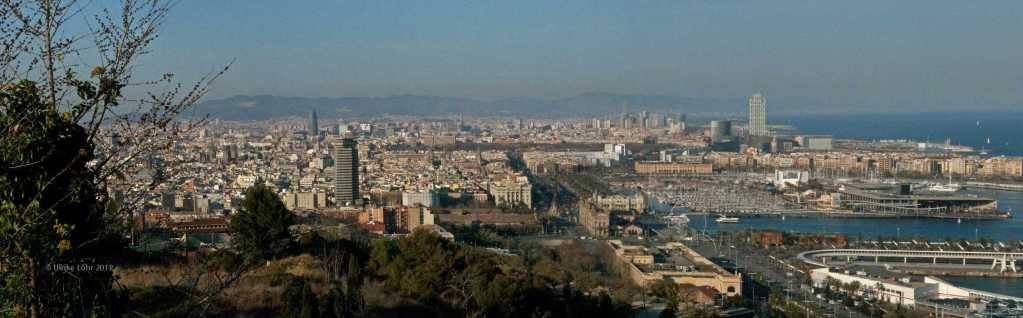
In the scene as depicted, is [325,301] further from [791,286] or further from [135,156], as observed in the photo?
[791,286]

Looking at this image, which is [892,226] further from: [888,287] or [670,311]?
[670,311]

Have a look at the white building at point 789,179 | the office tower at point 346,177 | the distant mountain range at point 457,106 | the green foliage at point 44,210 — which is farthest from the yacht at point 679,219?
the distant mountain range at point 457,106

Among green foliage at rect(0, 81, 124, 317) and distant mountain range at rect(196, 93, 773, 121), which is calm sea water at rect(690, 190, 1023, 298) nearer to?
green foliage at rect(0, 81, 124, 317)

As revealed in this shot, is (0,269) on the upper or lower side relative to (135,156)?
lower

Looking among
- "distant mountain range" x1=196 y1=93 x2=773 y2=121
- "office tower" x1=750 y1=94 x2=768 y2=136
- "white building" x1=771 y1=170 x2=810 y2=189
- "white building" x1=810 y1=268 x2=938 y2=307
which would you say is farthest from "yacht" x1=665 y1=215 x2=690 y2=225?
"office tower" x1=750 y1=94 x2=768 y2=136

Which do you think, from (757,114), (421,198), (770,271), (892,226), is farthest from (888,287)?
(757,114)

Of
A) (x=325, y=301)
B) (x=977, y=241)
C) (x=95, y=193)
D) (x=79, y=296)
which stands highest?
(x=95, y=193)

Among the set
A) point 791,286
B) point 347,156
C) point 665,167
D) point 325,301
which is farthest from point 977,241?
point 665,167
